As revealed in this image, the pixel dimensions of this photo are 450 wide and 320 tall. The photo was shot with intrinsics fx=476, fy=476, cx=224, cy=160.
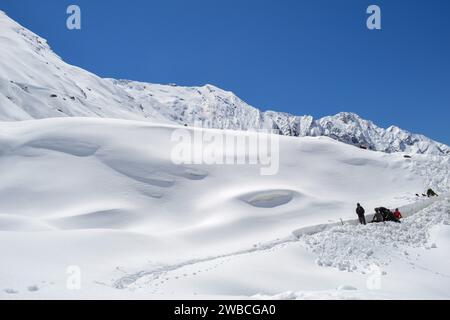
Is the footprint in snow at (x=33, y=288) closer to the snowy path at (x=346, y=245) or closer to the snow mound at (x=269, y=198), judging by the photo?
the snowy path at (x=346, y=245)

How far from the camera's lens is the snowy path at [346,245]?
52.3 ft

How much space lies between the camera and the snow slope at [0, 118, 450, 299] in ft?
49.2

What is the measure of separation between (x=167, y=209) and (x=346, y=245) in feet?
40.2

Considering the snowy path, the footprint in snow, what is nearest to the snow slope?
the footprint in snow

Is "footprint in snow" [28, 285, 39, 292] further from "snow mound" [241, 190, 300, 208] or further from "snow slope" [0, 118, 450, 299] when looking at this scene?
"snow mound" [241, 190, 300, 208]

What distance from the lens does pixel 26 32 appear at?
579ft

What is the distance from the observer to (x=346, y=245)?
19.2 m

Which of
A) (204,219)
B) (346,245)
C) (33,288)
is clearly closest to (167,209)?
(204,219)

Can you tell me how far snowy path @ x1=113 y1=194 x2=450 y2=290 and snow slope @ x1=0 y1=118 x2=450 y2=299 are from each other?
0.12 m

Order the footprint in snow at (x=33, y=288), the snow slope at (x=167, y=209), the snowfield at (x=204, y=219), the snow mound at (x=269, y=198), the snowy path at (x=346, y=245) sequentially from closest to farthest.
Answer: the footprint in snow at (x=33, y=288) < the snowfield at (x=204, y=219) < the snow slope at (x=167, y=209) < the snowy path at (x=346, y=245) < the snow mound at (x=269, y=198)

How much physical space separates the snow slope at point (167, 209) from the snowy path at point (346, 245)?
119mm

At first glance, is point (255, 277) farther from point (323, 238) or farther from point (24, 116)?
point (24, 116)

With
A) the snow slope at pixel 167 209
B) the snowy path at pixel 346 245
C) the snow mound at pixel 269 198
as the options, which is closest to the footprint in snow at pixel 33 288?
the snow slope at pixel 167 209
